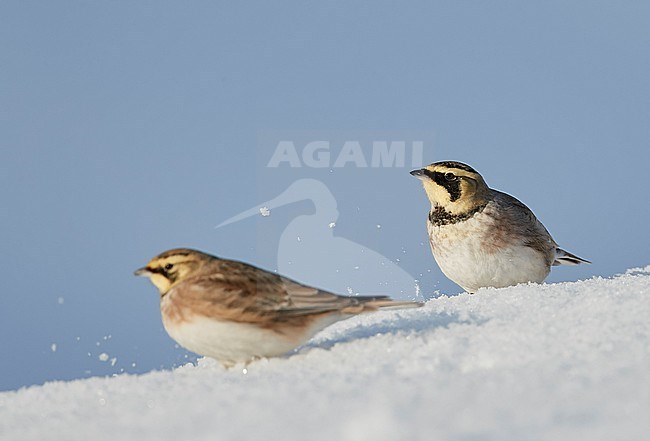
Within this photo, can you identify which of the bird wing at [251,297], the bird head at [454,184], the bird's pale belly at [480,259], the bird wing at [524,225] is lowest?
the bird wing at [251,297]

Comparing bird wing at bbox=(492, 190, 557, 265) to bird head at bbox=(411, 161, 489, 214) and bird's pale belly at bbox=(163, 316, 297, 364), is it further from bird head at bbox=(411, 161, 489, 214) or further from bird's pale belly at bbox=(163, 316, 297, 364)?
bird's pale belly at bbox=(163, 316, 297, 364)

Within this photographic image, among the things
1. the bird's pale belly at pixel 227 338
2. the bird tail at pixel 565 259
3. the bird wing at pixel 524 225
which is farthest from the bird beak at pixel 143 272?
the bird tail at pixel 565 259

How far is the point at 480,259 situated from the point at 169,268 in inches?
143

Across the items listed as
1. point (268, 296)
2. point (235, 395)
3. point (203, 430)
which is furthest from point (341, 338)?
point (203, 430)

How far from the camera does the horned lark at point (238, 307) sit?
4.55 meters

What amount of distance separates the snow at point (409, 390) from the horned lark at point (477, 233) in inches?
76.0

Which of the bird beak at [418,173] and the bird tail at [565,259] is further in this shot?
the bird tail at [565,259]

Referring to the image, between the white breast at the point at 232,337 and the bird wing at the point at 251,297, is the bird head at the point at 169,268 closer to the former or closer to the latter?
the bird wing at the point at 251,297

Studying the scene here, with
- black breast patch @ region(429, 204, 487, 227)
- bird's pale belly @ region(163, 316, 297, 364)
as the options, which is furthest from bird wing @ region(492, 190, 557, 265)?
bird's pale belly @ region(163, 316, 297, 364)

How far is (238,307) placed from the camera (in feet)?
14.9

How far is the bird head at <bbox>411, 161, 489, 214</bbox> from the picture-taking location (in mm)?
7836

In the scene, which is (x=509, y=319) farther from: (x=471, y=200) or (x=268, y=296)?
(x=471, y=200)

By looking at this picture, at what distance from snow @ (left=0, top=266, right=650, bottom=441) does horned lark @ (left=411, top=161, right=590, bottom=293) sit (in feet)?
6.33

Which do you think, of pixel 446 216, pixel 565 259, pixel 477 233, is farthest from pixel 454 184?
pixel 565 259
